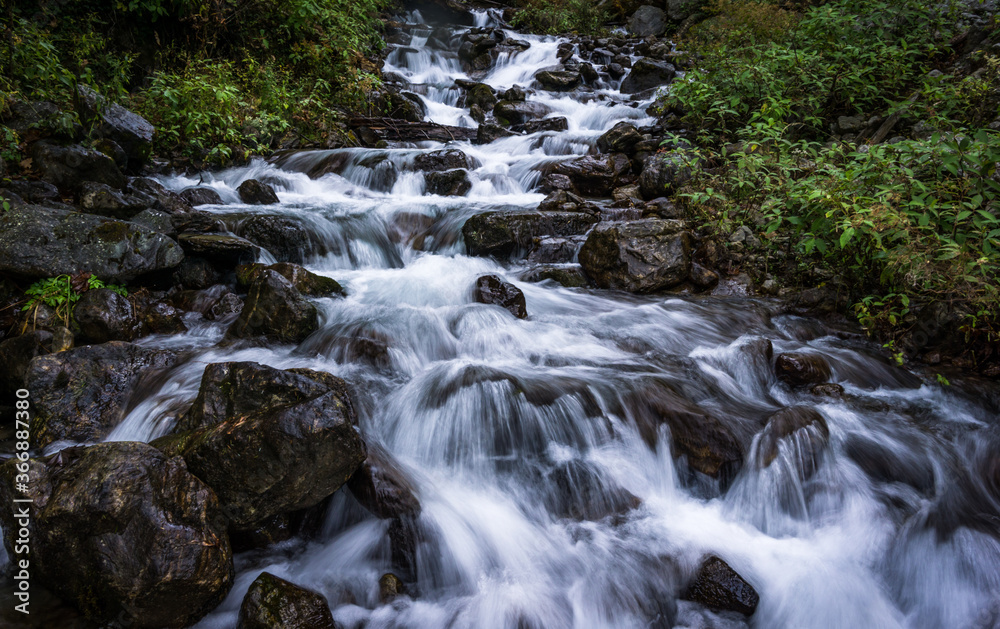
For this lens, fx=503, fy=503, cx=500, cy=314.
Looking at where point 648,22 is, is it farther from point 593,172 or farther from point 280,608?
point 280,608

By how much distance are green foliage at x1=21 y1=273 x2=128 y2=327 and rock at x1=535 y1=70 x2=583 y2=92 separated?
1297 centimetres

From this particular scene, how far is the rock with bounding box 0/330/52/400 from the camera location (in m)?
3.72

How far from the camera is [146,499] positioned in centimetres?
231

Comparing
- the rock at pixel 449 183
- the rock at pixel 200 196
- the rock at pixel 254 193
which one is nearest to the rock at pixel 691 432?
the rock at pixel 449 183

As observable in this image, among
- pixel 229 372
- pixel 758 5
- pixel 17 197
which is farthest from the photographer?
pixel 758 5

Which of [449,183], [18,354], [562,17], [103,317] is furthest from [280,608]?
[562,17]

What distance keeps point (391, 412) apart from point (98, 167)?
4956 mm

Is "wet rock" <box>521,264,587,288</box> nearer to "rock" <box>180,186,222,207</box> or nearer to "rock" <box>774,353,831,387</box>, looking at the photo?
"rock" <box>774,353,831,387</box>

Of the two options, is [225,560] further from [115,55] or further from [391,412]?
[115,55]

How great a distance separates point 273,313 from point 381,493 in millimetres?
2353

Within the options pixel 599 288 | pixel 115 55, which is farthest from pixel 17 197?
pixel 599 288

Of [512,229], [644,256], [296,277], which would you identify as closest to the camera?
[296,277]

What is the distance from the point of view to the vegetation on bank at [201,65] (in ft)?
20.8

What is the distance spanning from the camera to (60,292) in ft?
14.3
